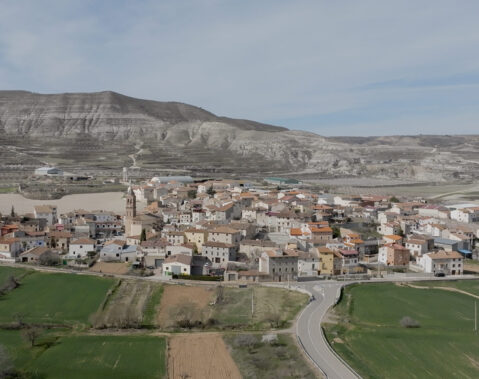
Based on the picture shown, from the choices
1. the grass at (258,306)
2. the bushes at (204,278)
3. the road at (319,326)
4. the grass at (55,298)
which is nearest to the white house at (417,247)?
the road at (319,326)

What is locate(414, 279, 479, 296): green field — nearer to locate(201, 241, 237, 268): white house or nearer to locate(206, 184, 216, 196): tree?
locate(201, 241, 237, 268): white house

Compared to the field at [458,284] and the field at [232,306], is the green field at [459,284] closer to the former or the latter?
the field at [458,284]

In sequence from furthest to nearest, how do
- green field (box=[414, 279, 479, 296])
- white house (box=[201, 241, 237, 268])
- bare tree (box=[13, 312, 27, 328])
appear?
white house (box=[201, 241, 237, 268]), green field (box=[414, 279, 479, 296]), bare tree (box=[13, 312, 27, 328])

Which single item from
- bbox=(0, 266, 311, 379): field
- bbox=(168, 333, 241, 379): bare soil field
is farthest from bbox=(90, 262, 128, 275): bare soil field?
bbox=(168, 333, 241, 379): bare soil field

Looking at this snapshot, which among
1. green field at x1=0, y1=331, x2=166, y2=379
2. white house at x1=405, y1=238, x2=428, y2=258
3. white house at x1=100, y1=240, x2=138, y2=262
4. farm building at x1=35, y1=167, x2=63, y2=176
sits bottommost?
green field at x1=0, y1=331, x2=166, y2=379

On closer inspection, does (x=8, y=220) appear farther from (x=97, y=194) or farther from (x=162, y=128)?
(x=162, y=128)

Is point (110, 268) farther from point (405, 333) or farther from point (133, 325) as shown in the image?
point (405, 333)

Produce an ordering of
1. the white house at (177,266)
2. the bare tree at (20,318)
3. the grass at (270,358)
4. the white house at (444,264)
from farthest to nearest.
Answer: the white house at (444,264)
the white house at (177,266)
the bare tree at (20,318)
the grass at (270,358)
